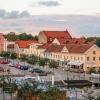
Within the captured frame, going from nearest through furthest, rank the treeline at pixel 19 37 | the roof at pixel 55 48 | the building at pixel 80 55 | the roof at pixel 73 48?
the building at pixel 80 55 < the roof at pixel 73 48 < the roof at pixel 55 48 < the treeline at pixel 19 37

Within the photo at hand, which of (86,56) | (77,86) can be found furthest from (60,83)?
(86,56)

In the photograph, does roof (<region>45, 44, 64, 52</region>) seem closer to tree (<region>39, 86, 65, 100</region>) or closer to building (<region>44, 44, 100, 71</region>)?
building (<region>44, 44, 100, 71</region>)

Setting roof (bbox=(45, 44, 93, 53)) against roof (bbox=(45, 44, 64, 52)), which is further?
roof (bbox=(45, 44, 64, 52))

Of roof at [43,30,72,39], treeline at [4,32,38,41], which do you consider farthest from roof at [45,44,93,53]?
treeline at [4,32,38,41]

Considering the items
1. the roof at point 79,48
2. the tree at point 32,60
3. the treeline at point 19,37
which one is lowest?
the tree at point 32,60

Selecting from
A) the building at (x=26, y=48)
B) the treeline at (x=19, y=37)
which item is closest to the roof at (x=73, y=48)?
the building at (x=26, y=48)

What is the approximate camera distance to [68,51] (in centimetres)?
6450

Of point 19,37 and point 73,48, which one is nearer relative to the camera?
point 73,48

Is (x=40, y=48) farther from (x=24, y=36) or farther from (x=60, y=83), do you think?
(x=24, y=36)

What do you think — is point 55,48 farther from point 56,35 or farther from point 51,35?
point 56,35

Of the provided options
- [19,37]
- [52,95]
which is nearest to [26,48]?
[19,37]

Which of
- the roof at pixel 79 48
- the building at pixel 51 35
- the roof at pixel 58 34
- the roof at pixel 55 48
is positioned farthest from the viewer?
the roof at pixel 58 34

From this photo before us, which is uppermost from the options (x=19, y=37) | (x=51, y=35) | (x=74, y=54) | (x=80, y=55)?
(x=19, y=37)

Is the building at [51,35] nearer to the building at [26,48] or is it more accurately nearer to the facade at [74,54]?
the building at [26,48]
